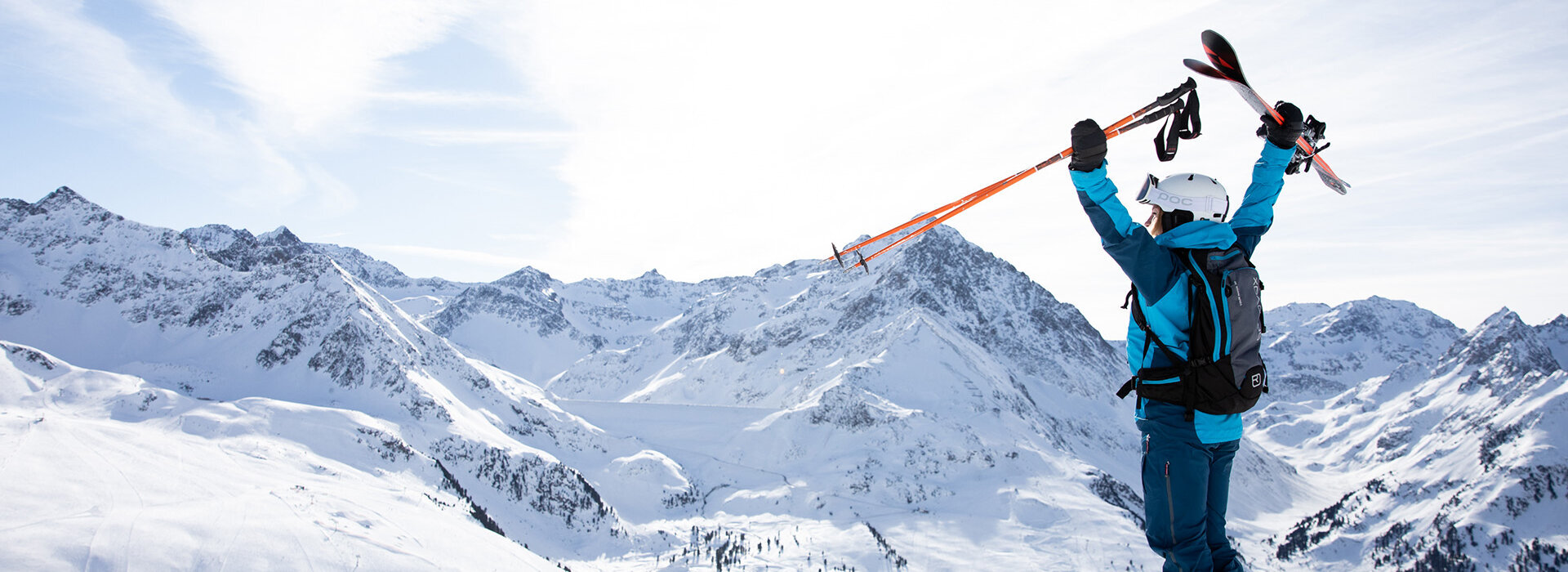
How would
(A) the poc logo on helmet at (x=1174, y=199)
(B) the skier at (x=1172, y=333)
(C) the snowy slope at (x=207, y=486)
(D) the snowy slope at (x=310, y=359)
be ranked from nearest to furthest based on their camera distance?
(B) the skier at (x=1172, y=333) → (A) the poc logo on helmet at (x=1174, y=199) → (C) the snowy slope at (x=207, y=486) → (D) the snowy slope at (x=310, y=359)

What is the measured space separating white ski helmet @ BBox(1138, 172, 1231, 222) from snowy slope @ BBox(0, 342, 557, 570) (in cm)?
8879

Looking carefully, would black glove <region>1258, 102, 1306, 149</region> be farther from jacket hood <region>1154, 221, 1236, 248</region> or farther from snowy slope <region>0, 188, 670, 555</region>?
snowy slope <region>0, 188, 670, 555</region>

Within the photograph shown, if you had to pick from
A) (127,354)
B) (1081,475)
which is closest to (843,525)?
(1081,475)

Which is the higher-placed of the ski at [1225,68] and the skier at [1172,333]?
the ski at [1225,68]

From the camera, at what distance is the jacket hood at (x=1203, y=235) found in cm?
778

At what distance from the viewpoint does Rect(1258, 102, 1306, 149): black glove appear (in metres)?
8.64

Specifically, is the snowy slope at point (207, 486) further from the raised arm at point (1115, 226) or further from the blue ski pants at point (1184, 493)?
the raised arm at point (1115, 226)

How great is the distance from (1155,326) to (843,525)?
160m

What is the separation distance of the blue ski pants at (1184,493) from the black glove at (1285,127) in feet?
12.2

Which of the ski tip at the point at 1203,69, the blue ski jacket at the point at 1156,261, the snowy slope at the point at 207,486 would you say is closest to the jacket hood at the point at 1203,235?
the blue ski jacket at the point at 1156,261

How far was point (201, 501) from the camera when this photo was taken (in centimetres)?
8644

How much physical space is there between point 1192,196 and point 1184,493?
337cm

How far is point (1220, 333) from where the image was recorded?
766 centimetres

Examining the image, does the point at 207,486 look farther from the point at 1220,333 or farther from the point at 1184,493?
the point at 1220,333
